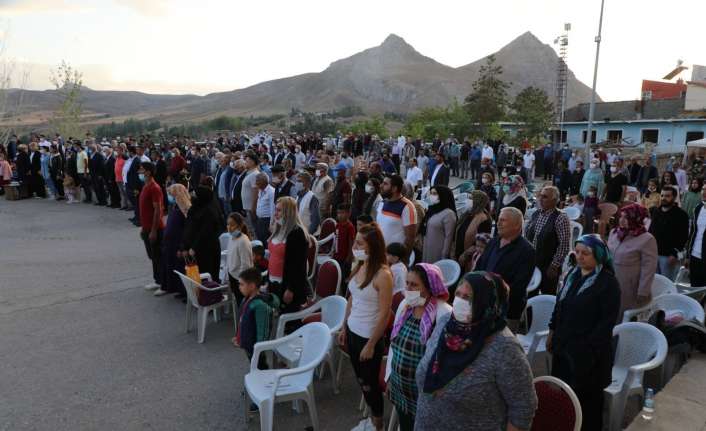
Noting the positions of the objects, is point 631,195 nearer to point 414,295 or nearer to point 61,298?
point 414,295

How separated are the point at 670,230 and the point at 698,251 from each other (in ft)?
1.19

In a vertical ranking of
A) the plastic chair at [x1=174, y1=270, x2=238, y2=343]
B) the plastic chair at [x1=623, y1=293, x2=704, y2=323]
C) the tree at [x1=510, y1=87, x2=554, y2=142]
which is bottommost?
the plastic chair at [x1=174, y1=270, x2=238, y2=343]

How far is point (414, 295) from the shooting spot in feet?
9.49

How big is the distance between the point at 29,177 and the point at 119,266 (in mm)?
9993

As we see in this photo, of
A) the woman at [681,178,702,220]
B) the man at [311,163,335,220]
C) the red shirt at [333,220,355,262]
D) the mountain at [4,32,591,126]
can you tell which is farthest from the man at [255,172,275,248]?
the mountain at [4,32,591,126]

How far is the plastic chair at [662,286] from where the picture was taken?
5133 millimetres

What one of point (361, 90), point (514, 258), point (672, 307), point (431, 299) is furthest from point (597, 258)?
point (361, 90)

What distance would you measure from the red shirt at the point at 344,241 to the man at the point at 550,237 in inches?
81.8

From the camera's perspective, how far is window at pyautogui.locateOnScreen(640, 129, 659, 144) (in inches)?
1368

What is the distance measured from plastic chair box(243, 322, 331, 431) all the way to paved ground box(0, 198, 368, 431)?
42 centimetres

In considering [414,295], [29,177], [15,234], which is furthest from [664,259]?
[29,177]

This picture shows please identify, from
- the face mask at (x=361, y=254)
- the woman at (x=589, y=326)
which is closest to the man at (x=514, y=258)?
the woman at (x=589, y=326)

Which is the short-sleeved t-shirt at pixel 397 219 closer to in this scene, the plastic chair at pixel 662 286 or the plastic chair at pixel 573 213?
the plastic chair at pixel 662 286

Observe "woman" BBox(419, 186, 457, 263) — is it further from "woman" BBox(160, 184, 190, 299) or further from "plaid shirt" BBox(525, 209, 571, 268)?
"woman" BBox(160, 184, 190, 299)
